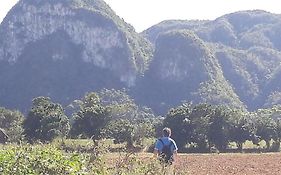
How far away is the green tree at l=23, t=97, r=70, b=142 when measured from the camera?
1457 inches

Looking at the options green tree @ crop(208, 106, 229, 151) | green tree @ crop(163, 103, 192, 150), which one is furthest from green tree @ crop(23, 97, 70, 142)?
green tree @ crop(208, 106, 229, 151)

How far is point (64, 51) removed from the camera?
14350cm

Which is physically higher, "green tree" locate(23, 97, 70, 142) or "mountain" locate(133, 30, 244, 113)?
"mountain" locate(133, 30, 244, 113)

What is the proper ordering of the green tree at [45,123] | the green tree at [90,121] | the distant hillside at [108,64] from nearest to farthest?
1. the green tree at [45,123]
2. the green tree at [90,121]
3. the distant hillside at [108,64]

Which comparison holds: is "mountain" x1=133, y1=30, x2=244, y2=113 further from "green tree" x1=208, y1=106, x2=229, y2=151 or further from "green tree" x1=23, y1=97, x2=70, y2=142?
"green tree" x1=23, y1=97, x2=70, y2=142

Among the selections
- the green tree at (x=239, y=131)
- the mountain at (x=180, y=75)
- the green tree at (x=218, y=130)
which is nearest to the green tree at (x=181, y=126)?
the green tree at (x=218, y=130)

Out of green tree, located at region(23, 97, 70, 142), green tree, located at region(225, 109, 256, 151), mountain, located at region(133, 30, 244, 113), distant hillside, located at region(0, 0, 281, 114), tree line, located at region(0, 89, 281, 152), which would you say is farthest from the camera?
distant hillside, located at region(0, 0, 281, 114)

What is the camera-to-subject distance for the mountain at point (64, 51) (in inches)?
5138

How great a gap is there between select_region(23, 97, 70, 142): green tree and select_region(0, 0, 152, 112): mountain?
84.1 metres

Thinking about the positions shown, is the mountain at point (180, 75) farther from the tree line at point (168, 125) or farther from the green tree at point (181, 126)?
the green tree at point (181, 126)

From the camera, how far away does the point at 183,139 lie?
3891 cm

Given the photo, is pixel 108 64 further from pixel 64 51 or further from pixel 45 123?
pixel 45 123

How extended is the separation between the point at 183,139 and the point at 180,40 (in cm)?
10696

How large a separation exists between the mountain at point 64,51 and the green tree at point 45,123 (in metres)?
84.1
